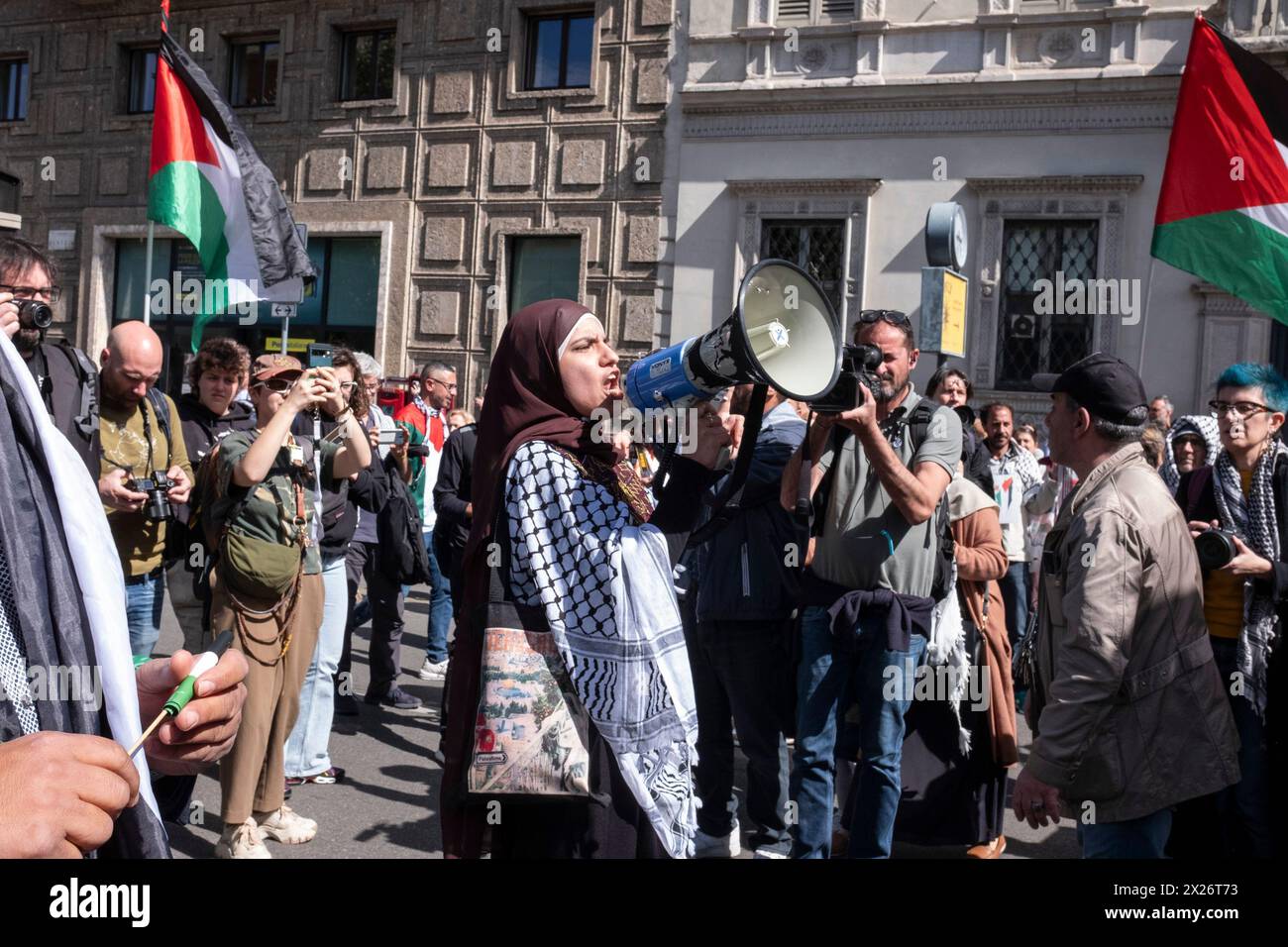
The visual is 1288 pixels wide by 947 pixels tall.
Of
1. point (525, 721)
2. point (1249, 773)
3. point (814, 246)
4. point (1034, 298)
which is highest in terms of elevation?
point (814, 246)

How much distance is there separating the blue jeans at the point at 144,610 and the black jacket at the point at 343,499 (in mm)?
722

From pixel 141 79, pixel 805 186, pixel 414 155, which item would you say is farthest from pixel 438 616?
pixel 141 79

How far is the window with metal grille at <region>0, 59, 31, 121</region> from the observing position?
768 inches

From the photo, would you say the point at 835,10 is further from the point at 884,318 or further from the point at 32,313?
the point at 32,313

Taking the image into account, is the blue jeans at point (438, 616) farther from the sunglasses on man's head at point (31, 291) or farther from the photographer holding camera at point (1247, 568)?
the photographer holding camera at point (1247, 568)

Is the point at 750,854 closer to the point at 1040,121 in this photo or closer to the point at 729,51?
the point at 1040,121

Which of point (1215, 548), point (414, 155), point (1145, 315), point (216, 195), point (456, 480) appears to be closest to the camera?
point (1215, 548)

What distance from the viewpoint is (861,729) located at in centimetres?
440

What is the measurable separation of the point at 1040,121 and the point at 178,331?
13.3 meters

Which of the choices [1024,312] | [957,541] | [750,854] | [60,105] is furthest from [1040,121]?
[60,105]

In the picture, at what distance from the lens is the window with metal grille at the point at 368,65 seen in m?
17.3

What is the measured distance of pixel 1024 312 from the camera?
14.2m

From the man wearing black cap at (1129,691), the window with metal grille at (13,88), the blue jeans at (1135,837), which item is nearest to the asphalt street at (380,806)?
the blue jeans at (1135,837)

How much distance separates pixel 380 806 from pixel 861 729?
2389mm
